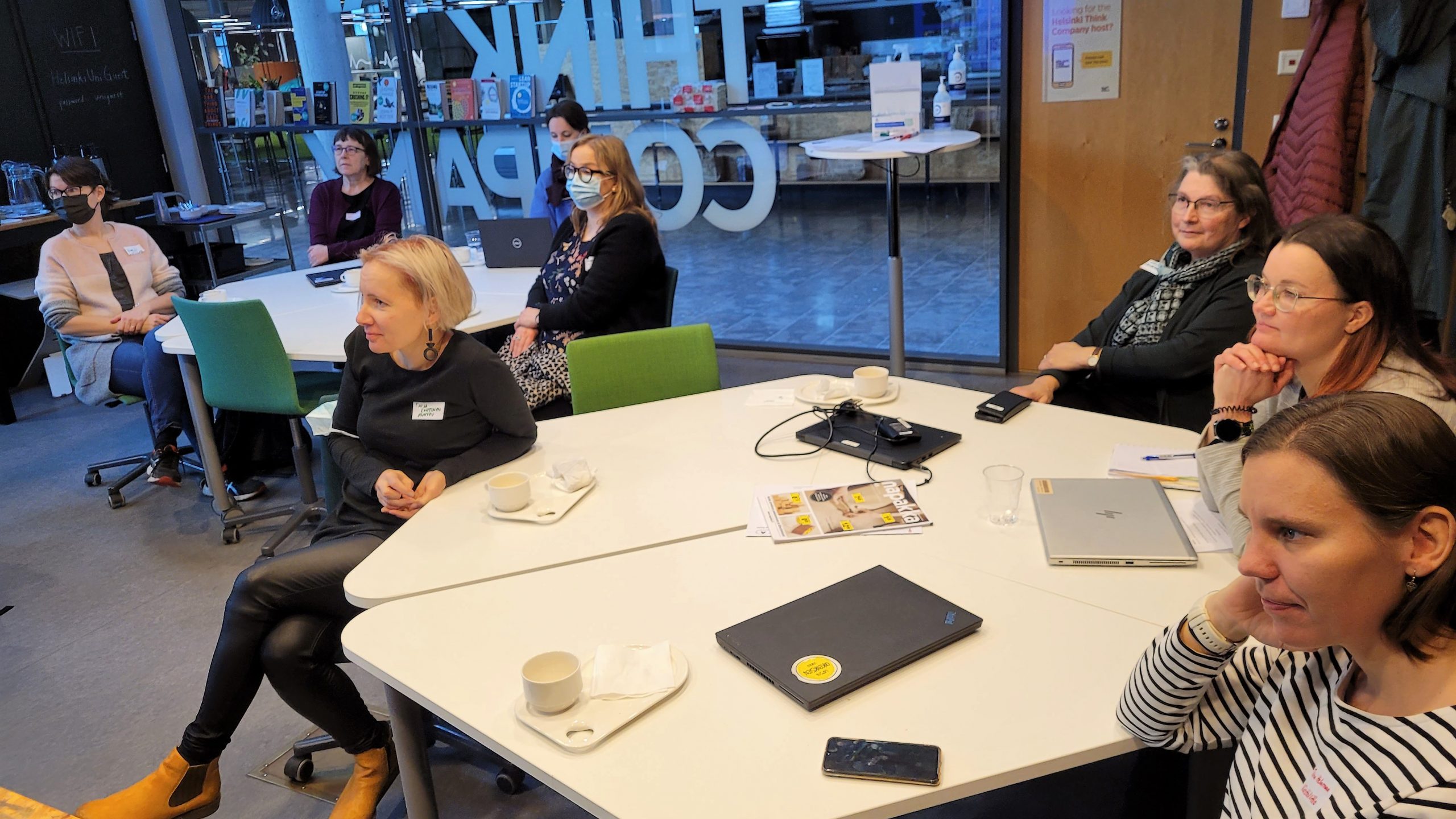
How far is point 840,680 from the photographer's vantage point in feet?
5.13

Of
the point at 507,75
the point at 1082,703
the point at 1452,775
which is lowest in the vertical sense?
the point at 1082,703

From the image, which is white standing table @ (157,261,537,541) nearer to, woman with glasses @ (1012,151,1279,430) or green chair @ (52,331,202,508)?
green chair @ (52,331,202,508)

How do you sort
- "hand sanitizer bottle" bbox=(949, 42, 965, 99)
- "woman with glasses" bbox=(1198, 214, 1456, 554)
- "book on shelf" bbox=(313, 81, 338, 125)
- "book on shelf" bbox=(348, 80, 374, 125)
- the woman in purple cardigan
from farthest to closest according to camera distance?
1. "book on shelf" bbox=(313, 81, 338, 125)
2. "book on shelf" bbox=(348, 80, 374, 125)
3. the woman in purple cardigan
4. "hand sanitizer bottle" bbox=(949, 42, 965, 99)
5. "woman with glasses" bbox=(1198, 214, 1456, 554)

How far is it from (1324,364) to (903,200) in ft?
11.2

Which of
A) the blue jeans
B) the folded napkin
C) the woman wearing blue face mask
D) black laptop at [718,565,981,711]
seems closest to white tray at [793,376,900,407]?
black laptop at [718,565,981,711]

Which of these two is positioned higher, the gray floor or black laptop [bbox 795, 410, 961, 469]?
black laptop [bbox 795, 410, 961, 469]

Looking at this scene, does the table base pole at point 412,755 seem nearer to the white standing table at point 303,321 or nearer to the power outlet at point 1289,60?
the white standing table at point 303,321

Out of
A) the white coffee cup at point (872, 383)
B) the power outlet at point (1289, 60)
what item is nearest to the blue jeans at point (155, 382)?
the white coffee cup at point (872, 383)

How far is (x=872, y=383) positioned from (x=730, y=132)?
3134 millimetres

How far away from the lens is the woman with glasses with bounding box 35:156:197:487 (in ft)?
14.4

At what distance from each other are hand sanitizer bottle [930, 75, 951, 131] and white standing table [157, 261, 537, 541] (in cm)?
196

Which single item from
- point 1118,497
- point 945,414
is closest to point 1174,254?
point 945,414

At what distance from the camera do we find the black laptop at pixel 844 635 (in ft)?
5.17

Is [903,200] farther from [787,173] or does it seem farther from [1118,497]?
[1118,497]
